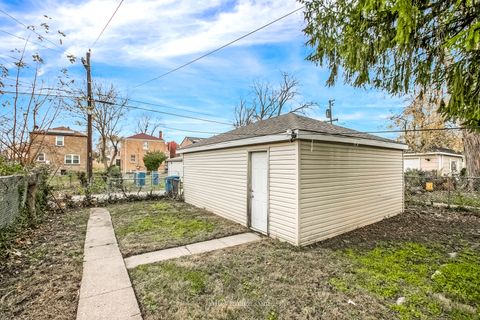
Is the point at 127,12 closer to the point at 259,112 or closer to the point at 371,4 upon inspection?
the point at 371,4

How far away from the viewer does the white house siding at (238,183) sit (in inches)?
202

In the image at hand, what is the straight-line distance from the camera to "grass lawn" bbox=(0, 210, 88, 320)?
2842 mm

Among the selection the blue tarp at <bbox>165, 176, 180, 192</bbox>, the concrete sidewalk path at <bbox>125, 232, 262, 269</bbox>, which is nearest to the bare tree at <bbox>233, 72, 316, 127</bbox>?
the blue tarp at <bbox>165, 176, 180, 192</bbox>

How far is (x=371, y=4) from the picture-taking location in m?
2.79

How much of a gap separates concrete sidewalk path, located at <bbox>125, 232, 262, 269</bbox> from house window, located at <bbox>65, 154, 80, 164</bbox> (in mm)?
28625

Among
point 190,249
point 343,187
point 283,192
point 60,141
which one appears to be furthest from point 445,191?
point 60,141

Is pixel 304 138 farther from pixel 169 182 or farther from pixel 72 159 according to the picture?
pixel 72 159

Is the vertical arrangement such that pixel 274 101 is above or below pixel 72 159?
above

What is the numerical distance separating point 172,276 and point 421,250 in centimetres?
477

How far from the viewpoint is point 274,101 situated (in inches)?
969

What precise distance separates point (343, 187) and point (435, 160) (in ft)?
65.2

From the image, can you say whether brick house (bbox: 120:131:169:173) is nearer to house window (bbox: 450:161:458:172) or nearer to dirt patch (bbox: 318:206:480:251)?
dirt patch (bbox: 318:206:480:251)

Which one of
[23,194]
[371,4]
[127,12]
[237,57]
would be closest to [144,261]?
A: [23,194]

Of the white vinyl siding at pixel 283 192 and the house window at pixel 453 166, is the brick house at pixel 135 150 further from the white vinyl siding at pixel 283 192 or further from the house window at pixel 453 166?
the house window at pixel 453 166
